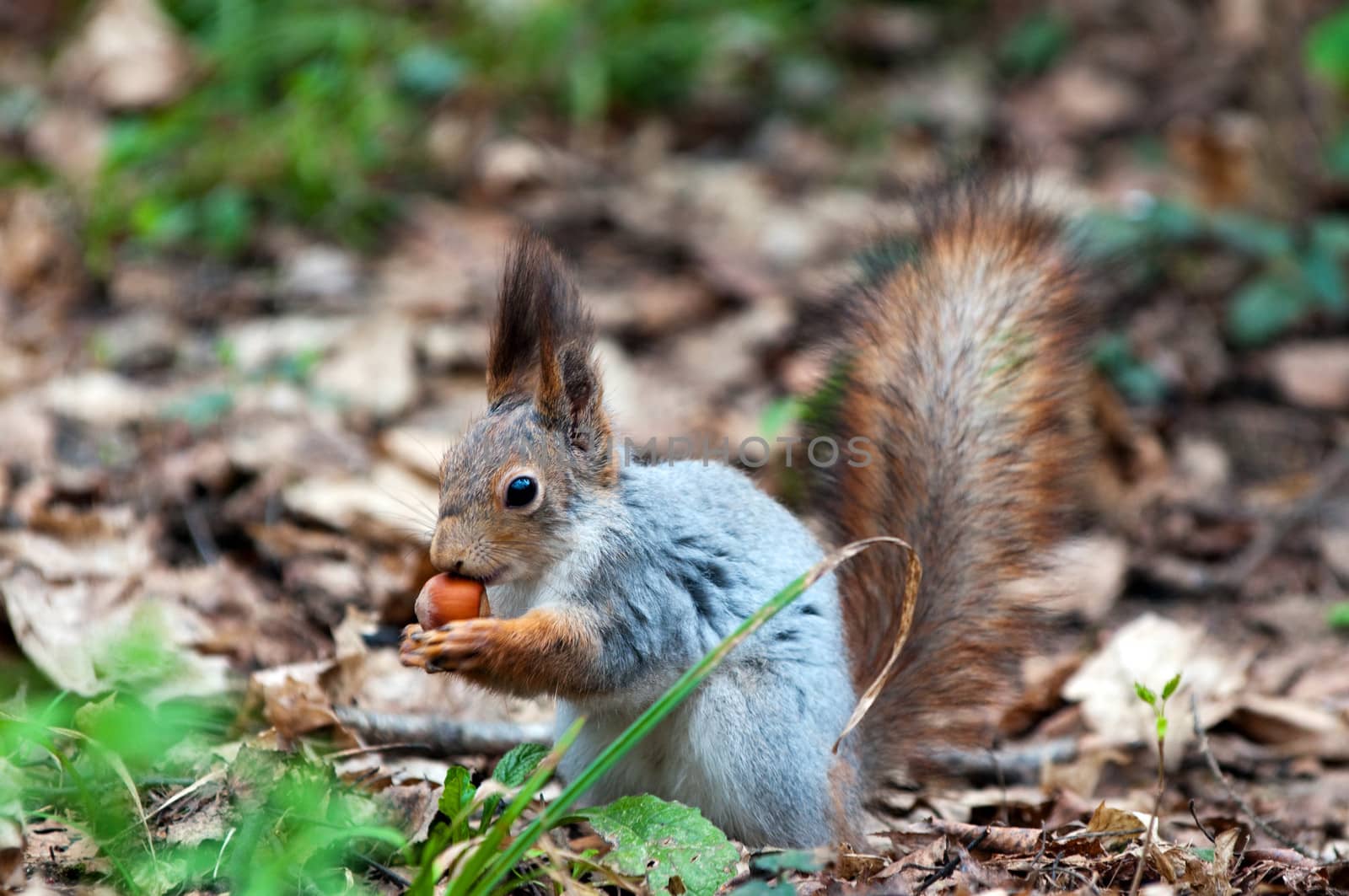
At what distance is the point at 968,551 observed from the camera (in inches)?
90.0

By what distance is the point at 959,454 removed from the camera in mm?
2303

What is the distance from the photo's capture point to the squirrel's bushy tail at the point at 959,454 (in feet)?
7.45

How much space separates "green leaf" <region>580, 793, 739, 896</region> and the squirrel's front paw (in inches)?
11.4

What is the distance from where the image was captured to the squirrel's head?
2000 millimetres

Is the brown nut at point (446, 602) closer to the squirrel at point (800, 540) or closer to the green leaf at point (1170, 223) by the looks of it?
the squirrel at point (800, 540)

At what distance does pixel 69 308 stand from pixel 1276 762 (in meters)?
3.82

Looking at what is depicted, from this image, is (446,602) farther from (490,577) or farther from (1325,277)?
(1325,277)

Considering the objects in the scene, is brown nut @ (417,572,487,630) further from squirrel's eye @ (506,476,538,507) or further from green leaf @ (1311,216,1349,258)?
green leaf @ (1311,216,1349,258)

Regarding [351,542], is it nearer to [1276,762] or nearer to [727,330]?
[727,330]

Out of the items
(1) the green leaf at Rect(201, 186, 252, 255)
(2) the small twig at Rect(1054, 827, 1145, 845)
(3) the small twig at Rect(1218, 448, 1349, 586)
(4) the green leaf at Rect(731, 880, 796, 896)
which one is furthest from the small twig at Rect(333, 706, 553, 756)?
(1) the green leaf at Rect(201, 186, 252, 255)

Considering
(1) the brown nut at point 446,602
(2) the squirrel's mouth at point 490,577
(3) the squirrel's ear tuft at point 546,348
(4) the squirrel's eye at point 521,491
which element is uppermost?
(3) the squirrel's ear tuft at point 546,348

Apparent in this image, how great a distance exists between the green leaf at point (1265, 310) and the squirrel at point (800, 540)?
2.06 metres

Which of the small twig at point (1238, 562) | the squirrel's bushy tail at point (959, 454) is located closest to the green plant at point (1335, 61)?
the small twig at point (1238, 562)

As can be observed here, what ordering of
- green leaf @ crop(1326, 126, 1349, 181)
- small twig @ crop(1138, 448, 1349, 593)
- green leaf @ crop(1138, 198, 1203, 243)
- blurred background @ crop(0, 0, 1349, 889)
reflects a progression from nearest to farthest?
1. blurred background @ crop(0, 0, 1349, 889)
2. small twig @ crop(1138, 448, 1349, 593)
3. green leaf @ crop(1138, 198, 1203, 243)
4. green leaf @ crop(1326, 126, 1349, 181)
